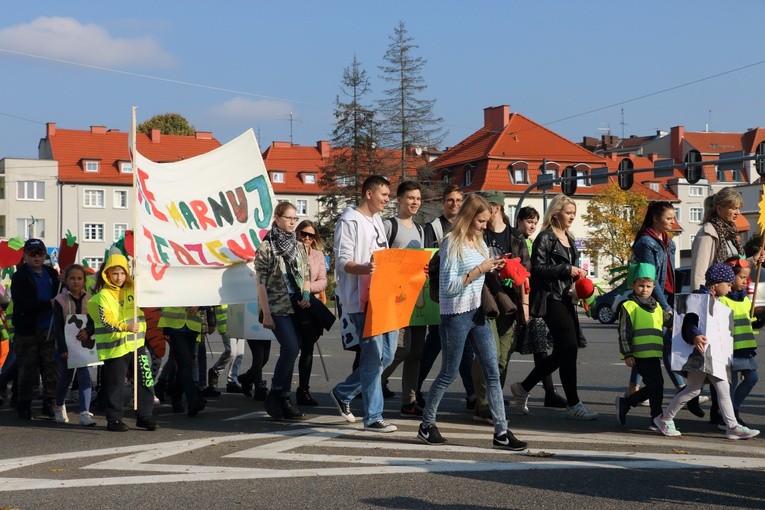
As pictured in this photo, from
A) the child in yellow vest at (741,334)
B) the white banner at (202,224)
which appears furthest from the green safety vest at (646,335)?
the white banner at (202,224)

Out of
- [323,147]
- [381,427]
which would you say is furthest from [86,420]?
[323,147]

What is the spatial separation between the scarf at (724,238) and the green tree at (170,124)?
85.1 meters

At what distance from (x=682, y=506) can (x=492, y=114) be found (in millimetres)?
77251

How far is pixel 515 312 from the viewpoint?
930 cm

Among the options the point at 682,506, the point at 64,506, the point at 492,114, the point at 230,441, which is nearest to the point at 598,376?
the point at 230,441

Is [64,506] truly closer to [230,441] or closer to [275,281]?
[230,441]

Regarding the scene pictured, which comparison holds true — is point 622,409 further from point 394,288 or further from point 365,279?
point 365,279

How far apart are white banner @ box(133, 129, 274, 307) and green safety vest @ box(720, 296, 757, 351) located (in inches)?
158

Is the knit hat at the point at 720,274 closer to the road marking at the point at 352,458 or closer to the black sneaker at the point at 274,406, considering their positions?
the road marking at the point at 352,458

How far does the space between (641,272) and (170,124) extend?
87.5 m

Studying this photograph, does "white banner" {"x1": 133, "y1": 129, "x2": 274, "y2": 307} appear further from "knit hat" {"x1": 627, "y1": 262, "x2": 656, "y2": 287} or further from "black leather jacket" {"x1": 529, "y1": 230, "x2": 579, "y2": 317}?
"knit hat" {"x1": 627, "y1": 262, "x2": 656, "y2": 287}

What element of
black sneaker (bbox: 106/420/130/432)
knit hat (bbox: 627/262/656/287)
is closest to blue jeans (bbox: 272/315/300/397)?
black sneaker (bbox: 106/420/130/432)

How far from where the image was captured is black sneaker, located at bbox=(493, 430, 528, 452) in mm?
7688

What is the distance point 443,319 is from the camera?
26.4 feet
